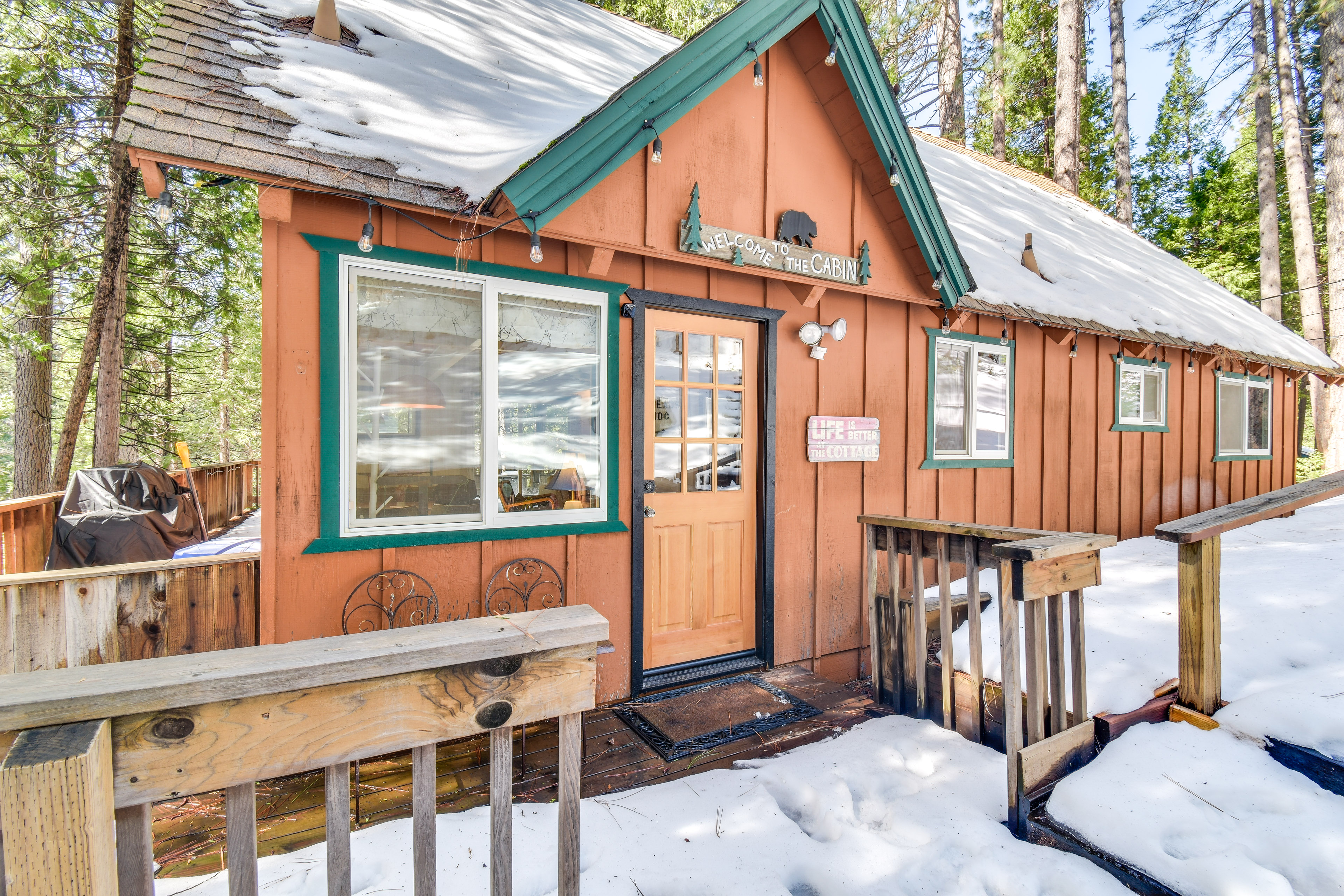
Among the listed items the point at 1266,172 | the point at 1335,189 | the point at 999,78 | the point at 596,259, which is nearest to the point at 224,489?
the point at 596,259

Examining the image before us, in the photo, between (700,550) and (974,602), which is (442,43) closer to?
(700,550)

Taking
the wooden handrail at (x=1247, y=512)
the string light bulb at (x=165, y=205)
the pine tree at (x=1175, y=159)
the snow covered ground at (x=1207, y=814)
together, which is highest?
the pine tree at (x=1175, y=159)

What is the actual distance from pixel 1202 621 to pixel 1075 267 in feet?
16.9

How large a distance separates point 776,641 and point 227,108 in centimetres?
400

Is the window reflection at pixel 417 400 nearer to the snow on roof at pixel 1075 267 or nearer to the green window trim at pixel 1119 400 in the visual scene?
the snow on roof at pixel 1075 267

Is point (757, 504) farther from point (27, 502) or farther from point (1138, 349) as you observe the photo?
point (27, 502)

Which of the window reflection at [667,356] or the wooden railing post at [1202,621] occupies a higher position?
the window reflection at [667,356]

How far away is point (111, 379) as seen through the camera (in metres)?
6.18

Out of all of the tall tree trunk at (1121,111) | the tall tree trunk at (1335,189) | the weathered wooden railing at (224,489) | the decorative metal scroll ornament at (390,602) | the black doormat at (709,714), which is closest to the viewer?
the decorative metal scroll ornament at (390,602)

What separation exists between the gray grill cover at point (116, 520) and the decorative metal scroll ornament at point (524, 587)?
355cm

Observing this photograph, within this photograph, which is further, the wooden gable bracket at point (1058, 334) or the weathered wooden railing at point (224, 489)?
the weathered wooden railing at point (224, 489)

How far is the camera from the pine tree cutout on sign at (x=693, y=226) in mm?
3201

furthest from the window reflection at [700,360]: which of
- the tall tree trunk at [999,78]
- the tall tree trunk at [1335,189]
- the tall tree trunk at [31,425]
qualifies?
the tall tree trunk at [1335,189]

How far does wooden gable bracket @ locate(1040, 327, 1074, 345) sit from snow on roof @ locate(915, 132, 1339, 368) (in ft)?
0.63
